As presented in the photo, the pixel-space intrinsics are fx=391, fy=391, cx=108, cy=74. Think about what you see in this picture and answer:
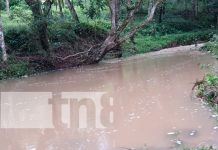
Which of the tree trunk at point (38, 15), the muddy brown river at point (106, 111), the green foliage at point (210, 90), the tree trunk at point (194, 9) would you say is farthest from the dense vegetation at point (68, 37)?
the green foliage at point (210, 90)

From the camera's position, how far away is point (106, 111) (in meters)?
10.1

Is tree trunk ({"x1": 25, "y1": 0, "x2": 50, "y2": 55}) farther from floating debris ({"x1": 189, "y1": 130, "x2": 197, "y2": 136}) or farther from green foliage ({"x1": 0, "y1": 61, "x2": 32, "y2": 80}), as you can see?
floating debris ({"x1": 189, "y1": 130, "x2": 197, "y2": 136})

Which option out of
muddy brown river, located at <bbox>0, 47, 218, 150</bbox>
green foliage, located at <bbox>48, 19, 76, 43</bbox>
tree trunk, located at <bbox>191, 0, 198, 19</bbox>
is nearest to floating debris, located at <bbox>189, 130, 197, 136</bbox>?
muddy brown river, located at <bbox>0, 47, 218, 150</bbox>

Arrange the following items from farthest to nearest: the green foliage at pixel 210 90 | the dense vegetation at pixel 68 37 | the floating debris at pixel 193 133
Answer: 1. the dense vegetation at pixel 68 37
2. the green foliage at pixel 210 90
3. the floating debris at pixel 193 133

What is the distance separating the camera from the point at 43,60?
56.5 feet

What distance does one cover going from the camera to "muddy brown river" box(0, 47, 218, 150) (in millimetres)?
7863

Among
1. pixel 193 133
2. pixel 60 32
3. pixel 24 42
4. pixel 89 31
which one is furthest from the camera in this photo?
pixel 89 31

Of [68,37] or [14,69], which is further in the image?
[68,37]

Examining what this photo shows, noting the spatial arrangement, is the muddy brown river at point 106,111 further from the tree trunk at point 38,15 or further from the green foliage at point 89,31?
the green foliage at point 89,31

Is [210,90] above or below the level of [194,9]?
below

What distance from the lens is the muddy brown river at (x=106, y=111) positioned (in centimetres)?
786

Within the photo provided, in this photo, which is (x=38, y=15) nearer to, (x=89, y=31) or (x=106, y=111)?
(x=89, y=31)

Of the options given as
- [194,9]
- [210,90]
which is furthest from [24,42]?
[194,9]

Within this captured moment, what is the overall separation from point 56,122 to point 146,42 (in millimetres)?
14547
